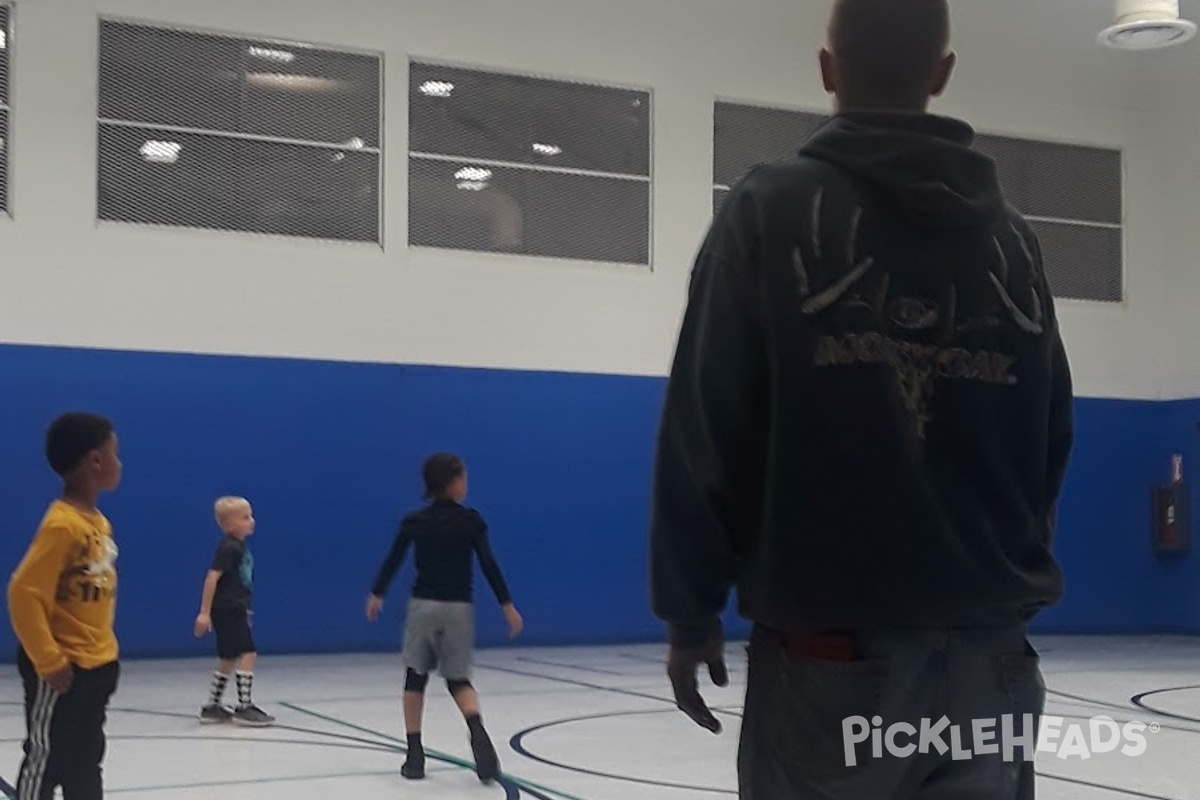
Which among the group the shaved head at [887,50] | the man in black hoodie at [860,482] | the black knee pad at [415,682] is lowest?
the black knee pad at [415,682]

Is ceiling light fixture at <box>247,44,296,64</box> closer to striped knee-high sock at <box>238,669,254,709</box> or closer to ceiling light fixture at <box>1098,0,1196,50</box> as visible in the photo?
striped knee-high sock at <box>238,669,254,709</box>

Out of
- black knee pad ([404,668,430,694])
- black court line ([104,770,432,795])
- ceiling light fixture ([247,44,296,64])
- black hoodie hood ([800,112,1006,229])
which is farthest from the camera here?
ceiling light fixture ([247,44,296,64])

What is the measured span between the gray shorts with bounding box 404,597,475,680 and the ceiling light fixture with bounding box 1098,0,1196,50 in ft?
32.8

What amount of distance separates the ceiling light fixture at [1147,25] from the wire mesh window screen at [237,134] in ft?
23.8

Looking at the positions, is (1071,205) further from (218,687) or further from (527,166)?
(218,687)

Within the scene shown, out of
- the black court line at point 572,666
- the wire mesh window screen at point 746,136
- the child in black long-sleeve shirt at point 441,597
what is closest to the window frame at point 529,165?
the wire mesh window screen at point 746,136

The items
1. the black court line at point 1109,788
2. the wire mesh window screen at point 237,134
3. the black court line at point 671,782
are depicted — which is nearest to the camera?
the black court line at point 1109,788

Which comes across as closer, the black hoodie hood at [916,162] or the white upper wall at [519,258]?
the black hoodie hood at [916,162]

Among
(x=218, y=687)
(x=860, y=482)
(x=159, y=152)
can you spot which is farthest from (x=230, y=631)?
(x=860, y=482)

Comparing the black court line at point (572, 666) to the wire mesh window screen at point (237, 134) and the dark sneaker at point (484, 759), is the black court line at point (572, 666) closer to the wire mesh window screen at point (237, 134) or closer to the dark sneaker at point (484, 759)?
the wire mesh window screen at point (237, 134)

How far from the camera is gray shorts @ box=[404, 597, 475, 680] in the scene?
7055mm

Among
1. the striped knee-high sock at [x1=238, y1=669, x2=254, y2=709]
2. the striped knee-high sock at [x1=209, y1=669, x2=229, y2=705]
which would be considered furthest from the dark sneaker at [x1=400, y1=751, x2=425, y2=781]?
the striped knee-high sock at [x1=209, y1=669, x2=229, y2=705]

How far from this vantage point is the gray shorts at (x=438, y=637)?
7055 millimetres

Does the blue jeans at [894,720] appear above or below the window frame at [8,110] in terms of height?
below
